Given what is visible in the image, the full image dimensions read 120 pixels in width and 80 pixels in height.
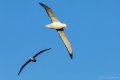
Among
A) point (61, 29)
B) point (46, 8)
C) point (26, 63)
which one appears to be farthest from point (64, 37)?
point (26, 63)

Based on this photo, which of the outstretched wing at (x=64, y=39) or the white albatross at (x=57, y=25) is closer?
the white albatross at (x=57, y=25)

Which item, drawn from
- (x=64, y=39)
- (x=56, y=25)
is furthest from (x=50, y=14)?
(x=64, y=39)

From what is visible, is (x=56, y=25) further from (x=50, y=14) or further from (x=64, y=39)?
(x=64, y=39)

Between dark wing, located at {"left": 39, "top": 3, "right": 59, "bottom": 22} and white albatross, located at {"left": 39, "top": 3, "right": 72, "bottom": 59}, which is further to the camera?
white albatross, located at {"left": 39, "top": 3, "right": 72, "bottom": 59}

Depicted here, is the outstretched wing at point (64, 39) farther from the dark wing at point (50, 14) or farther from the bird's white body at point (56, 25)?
the dark wing at point (50, 14)

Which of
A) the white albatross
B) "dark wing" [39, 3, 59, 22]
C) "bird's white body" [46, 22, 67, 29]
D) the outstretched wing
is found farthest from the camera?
the outstretched wing

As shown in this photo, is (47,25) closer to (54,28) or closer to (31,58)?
(54,28)

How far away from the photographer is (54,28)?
2429 inches

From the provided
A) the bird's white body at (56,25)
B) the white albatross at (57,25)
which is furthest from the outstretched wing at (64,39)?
the bird's white body at (56,25)

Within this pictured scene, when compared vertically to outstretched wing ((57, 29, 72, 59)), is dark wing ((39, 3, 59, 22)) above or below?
above

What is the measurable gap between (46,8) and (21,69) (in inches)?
708

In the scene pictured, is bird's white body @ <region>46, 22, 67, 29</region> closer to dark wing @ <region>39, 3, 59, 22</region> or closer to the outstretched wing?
dark wing @ <region>39, 3, 59, 22</region>

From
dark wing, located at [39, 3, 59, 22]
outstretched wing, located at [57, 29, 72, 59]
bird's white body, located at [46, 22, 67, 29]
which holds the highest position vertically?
dark wing, located at [39, 3, 59, 22]

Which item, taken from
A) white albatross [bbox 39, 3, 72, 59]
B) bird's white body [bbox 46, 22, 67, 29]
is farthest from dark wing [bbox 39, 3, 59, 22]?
bird's white body [bbox 46, 22, 67, 29]
